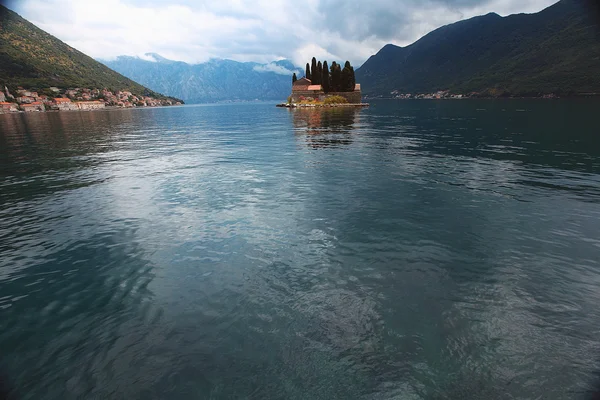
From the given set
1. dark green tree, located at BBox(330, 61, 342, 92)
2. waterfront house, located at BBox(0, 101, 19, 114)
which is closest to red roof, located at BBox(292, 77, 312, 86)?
dark green tree, located at BBox(330, 61, 342, 92)

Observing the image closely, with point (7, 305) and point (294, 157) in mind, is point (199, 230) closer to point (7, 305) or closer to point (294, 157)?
point (7, 305)

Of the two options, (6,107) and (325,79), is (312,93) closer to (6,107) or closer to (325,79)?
(325,79)

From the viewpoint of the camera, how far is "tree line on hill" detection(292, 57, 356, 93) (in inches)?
5738

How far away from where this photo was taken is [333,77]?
147750 mm

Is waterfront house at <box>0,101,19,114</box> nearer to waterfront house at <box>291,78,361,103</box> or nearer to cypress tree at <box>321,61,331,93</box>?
waterfront house at <box>291,78,361,103</box>

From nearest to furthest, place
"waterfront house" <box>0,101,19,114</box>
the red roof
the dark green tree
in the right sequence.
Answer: the dark green tree
the red roof
"waterfront house" <box>0,101,19,114</box>

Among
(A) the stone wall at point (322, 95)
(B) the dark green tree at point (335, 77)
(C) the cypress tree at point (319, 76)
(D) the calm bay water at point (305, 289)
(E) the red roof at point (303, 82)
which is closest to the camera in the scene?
(D) the calm bay water at point (305, 289)

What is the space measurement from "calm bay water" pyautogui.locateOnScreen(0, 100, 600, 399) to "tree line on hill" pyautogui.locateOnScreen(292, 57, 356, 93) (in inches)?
5326

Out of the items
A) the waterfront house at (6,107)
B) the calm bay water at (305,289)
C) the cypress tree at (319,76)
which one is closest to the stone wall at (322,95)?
the cypress tree at (319,76)

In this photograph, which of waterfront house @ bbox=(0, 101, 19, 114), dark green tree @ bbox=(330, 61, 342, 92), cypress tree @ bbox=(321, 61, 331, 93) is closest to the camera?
dark green tree @ bbox=(330, 61, 342, 92)

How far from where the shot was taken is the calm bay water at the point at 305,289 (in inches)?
295

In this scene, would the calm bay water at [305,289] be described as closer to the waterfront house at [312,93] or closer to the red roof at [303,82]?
the waterfront house at [312,93]

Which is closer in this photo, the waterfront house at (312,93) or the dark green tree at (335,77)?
the dark green tree at (335,77)

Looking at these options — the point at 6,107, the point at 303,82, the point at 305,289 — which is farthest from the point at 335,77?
the point at 6,107
